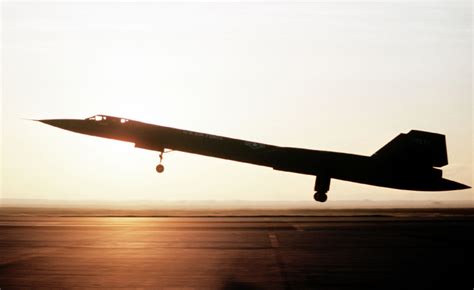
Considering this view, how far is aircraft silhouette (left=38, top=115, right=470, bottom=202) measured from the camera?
38375 millimetres

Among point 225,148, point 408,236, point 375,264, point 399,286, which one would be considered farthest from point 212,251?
point 225,148

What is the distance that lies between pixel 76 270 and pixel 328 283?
7.39 metres

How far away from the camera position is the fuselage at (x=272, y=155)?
126 feet

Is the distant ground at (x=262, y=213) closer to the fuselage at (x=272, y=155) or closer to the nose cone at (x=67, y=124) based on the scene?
the fuselage at (x=272, y=155)

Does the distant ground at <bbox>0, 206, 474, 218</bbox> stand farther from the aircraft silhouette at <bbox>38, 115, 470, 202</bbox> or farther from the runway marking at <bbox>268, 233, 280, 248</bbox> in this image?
the runway marking at <bbox>268, 233, 280, 248</bbox>

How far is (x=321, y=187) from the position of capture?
40.5 metres

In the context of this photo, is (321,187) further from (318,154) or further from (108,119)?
(108,119)

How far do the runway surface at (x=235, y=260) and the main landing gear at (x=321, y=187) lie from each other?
12.2m

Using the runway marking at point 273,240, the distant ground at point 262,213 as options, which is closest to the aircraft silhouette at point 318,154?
the distant ground at point 262,213

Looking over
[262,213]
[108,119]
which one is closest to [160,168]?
[108,119]

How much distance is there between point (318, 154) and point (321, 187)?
109 inches

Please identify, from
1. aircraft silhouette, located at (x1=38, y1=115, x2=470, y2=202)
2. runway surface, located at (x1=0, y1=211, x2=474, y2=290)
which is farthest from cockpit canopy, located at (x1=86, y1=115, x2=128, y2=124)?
runway surface, located at (x1=0, y1=211, x2=474, y2=290)

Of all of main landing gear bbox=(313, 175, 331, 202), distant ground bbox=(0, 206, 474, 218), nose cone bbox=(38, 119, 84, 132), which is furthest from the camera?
distant ground bbox=(0, 206, 474, 218)

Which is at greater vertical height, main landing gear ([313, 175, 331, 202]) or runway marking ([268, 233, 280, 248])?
main landing gear ([313, 175, 331, 202])
